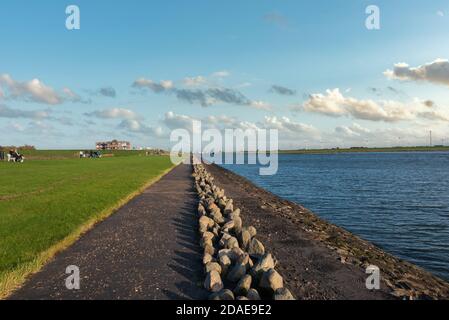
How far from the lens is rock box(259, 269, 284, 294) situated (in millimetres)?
8016

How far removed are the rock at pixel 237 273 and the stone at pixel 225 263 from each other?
0.26 metres

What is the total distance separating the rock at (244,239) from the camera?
37.5ft

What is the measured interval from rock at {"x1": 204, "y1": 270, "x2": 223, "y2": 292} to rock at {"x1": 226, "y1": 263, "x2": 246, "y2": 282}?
1.89 feet

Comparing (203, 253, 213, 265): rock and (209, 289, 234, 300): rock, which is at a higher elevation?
(203, 253, 213, 265): rock

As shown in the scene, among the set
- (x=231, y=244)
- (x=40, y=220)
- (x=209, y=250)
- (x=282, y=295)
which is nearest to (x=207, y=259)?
(x=209, y=250)

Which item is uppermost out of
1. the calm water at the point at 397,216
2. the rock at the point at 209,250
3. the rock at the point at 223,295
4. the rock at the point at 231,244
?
the rock at the point at 231,244

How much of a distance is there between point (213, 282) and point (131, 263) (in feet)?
9.65

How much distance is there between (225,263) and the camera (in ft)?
30.6

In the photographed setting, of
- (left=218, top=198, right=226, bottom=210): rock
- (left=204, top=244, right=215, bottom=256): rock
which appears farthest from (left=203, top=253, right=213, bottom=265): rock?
(left=218, top=198, right=226, bottom=210): rock

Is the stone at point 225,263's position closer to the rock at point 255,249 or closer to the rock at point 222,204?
the rock at point 255,249

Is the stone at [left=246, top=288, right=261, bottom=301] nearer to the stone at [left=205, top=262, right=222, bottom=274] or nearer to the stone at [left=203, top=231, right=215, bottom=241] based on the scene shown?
the stone at [left=205, top=262, right=222, bottom=274]

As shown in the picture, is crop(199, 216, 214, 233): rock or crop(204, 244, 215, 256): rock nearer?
crop(204, 244, 215, 256): rock

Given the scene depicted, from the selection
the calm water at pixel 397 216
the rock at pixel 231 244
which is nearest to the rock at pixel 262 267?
the rock at pixel 231 244
